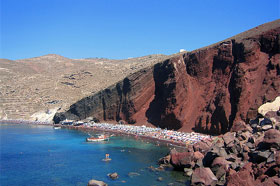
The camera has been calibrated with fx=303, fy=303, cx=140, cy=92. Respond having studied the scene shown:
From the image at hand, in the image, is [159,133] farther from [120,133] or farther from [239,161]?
[239,161]

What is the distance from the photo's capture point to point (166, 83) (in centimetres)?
8225

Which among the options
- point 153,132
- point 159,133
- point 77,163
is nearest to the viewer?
point 77,163

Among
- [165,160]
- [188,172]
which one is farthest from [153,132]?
[188,172]

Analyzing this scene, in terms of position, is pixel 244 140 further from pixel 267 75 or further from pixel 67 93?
pixel 67 93

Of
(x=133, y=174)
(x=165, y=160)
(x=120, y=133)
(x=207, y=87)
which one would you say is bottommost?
(x=133, y=174)

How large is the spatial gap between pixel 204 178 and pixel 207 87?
148 ft

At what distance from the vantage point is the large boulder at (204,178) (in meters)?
33.4

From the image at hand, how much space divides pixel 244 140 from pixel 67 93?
393 feet

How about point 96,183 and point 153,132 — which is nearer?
point 96,183

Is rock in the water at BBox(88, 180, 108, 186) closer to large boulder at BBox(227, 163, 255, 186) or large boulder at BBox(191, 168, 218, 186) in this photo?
large boulder at BBox(191, 168, 218, 186)

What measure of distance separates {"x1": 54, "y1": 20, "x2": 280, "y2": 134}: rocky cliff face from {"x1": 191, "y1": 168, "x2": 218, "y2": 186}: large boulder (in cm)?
2861

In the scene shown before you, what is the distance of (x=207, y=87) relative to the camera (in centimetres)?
7662

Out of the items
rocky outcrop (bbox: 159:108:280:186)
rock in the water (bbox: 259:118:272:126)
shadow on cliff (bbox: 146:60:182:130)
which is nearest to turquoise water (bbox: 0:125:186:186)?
rocky outcrop (bbox: 159:108:280:186)

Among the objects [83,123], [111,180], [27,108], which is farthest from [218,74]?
[27,108]
